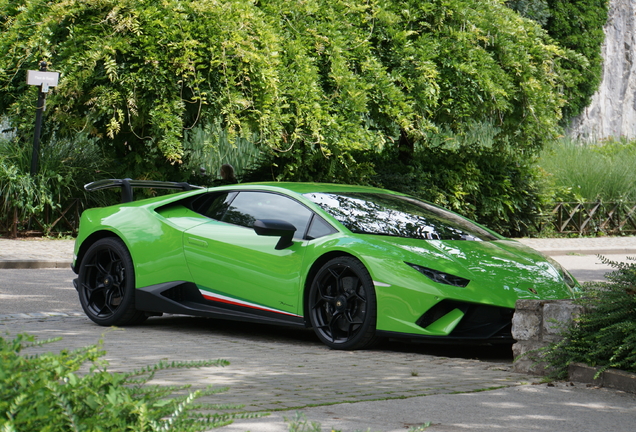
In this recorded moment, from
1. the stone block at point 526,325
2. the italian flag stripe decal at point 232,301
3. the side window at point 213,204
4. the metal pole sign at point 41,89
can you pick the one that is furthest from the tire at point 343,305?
the metal pole sign at point 41,89

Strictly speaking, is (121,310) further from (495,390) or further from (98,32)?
(98,32)

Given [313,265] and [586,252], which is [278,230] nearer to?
[313,265]

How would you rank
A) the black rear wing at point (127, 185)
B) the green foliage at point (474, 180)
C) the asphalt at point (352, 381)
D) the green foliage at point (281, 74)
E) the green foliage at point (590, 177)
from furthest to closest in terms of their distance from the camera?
the green foliage at point (590, 177) → the green foliage at point (474, 180) → the green foliage at point (281, 74) → the black rear wing at point (127, 185) → the asphalt at point (352, 381)

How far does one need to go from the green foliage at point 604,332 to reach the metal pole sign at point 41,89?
12.3 metres

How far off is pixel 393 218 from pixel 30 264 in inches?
329

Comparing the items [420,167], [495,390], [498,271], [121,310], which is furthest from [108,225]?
[420,167]

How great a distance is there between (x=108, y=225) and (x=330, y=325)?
2524 mm

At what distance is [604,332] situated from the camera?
540 centimetres

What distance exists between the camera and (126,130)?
676 inches

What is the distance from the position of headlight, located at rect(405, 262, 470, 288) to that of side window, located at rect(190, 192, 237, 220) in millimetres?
2058

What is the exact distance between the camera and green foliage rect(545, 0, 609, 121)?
35719 mm

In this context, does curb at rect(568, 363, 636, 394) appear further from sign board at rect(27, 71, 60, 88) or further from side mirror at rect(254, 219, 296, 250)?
sign board at rect(27, 71, 60, 88)

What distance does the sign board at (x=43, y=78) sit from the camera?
51.4ft

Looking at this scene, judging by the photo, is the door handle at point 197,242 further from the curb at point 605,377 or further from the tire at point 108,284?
the curb at point 605,377
